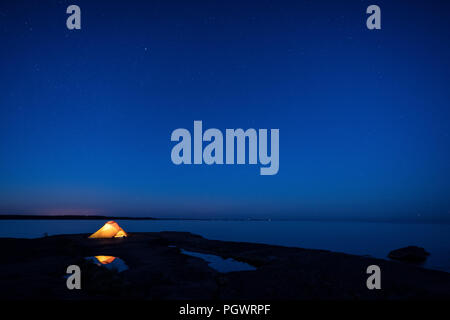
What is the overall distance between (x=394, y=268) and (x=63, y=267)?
2202cm

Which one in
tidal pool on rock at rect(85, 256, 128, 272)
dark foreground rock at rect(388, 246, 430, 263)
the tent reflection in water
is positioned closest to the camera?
tidal pool on rock at rect(85, 256, 128, 272)

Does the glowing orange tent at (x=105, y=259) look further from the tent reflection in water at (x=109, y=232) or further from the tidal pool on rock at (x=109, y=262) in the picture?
the tent reflection in water at (x=109, y=232)

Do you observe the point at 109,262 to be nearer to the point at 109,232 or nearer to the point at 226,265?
the point at 226,265

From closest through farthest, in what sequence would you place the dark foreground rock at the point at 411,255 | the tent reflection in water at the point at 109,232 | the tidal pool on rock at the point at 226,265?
1. the tidal pool on rock at the point at 226,265
2. the dark foreground rock at the point at 411,255
3. the tent reflection in water at the point at 109,232

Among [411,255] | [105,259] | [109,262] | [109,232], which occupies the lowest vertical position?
[411,255]

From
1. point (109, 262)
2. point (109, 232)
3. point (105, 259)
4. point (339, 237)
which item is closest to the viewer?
point (109, 262)

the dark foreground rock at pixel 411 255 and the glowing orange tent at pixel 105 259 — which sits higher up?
the glowing orange tent at pixel 105 259

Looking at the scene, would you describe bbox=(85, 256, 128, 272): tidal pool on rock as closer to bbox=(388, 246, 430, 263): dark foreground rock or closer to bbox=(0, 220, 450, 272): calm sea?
bbox=(0, 220, 450, 272): calm sea

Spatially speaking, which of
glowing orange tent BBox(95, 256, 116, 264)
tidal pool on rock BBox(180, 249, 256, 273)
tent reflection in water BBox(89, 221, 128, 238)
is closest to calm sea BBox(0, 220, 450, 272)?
tidal pool on rock BBox(180, 249, 256, 273)

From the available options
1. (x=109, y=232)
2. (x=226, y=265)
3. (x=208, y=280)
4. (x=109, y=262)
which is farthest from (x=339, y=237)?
(x=109, y=262)

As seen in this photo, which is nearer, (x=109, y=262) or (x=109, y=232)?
(x=109, y=262)

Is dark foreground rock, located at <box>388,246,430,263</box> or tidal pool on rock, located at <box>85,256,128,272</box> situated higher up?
tidal pool on rock, located at <box>85,256,128,272</box>

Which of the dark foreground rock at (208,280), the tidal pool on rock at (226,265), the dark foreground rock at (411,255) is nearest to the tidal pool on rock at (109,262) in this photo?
the dark foreground rock at (208,280)
